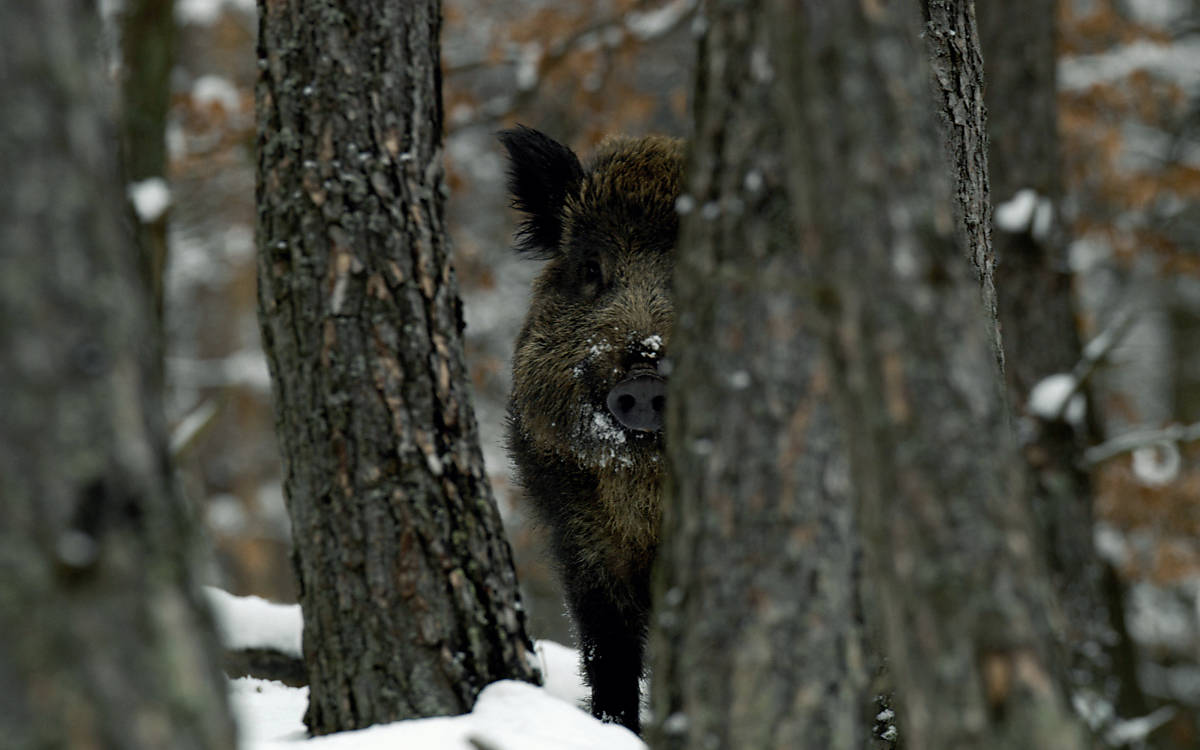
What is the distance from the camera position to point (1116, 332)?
536cm

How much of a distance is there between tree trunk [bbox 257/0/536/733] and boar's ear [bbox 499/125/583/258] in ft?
5.06

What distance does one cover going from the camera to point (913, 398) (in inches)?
55.9

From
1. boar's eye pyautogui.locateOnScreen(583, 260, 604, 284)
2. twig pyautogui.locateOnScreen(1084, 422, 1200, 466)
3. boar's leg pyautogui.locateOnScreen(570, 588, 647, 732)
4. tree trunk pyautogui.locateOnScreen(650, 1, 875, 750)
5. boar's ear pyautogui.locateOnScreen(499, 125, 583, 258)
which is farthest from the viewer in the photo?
twig pyautogui.locateOnScreen(1084, 422, 1200, 466)

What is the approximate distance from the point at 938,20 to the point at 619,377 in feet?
4.48

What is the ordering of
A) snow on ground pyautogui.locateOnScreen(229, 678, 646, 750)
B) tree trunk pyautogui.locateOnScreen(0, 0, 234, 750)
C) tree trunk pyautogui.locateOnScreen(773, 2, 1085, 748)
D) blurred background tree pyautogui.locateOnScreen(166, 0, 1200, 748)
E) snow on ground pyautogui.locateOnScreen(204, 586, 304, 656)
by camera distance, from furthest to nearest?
blurred background tree pyautogui.locateOnScreen(166, 0, 1200, 748) < snow on ground pyautogui.locateOnScreen(204, 586, 304, 656) < snow on ground pyautogui.locateOnScreen(229, 678, 646, 750) < tree trunk pyautogui.locateOnScreen(773, 2, 1085, 748) < tree trunk pyautogui.locateOnScreen(0, 0, 234, 750)

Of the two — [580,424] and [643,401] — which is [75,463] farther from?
[580,424]

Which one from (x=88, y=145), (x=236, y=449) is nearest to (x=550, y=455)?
(x=88, y=145)

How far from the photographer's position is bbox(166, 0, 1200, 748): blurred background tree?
8125mm

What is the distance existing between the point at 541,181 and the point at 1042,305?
3.03 m

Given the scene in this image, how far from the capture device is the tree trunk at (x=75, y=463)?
115cm

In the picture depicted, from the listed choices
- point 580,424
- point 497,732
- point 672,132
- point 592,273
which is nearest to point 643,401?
point 580,424

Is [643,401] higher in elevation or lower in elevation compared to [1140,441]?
higher

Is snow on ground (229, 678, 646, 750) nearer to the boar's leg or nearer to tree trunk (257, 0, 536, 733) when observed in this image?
tree trunk (257, 0, 536, 733)

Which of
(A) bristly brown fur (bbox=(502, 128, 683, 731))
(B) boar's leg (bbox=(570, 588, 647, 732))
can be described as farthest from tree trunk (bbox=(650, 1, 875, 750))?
(B) boar's leg (bbox=(570, 588, 647, 732))
